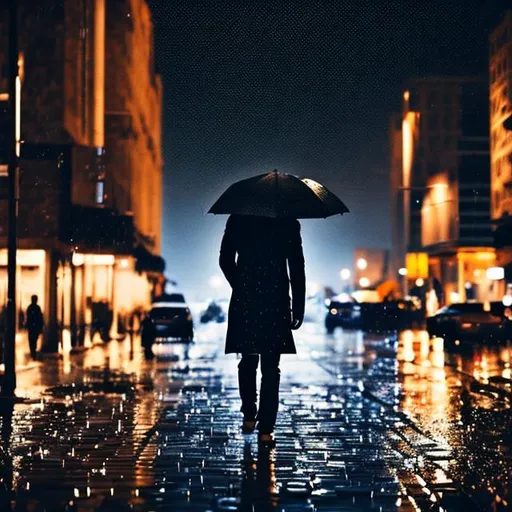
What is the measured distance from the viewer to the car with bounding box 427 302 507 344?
46.3m

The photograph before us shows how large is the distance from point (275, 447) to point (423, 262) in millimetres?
97425

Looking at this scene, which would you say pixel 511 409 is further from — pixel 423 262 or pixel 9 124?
pixel 423 262

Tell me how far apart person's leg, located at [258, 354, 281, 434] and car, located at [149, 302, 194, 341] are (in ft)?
128

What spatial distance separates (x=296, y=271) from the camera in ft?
39.3

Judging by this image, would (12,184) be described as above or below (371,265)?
below

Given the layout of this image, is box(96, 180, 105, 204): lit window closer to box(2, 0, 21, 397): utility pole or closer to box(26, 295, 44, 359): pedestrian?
box(26, 295, 44, 359): pedestrian

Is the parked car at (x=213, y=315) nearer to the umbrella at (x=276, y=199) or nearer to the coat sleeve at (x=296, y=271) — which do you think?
the umbrella at (x=276, y=199)

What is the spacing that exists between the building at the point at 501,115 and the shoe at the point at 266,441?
242 ft

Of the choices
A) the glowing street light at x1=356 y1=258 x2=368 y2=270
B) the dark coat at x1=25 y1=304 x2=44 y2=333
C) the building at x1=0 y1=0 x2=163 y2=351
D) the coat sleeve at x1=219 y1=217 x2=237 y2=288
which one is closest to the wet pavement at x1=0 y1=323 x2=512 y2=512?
the coat sleeve at x1=219 y1=217 x2=237 y2=288

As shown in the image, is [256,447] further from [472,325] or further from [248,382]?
[472,325]

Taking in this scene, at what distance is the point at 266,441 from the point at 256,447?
18 cm

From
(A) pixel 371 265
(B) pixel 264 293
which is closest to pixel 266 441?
(B) pixel 264 293

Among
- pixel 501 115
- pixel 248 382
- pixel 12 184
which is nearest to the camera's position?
pixel 248 382

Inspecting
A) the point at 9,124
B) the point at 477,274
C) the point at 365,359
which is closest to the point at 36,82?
the point at 365,359
